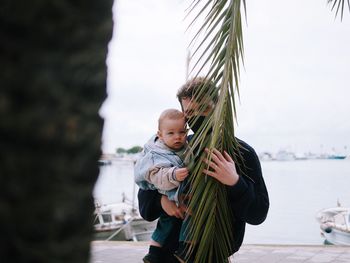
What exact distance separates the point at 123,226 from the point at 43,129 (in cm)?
2326

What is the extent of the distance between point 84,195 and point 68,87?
0.56ft

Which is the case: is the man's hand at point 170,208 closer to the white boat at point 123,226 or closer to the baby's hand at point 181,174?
the baby's hand at point 181,174

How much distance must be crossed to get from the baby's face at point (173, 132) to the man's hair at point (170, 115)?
2 centimetres

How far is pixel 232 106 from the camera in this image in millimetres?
2887

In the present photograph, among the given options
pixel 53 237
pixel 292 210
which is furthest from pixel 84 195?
pixel 292 210

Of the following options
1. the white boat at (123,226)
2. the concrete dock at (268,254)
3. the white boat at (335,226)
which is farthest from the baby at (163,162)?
the white boat at (123,226)

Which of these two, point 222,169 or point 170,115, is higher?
point 170,115

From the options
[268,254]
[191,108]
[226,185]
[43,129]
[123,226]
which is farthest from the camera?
[123,226]

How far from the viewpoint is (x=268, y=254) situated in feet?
25.0

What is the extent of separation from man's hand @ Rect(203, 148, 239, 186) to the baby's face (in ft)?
0.98

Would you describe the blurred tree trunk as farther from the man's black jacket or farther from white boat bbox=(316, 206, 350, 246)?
white boat bbox=(316, 206, 350, 246)

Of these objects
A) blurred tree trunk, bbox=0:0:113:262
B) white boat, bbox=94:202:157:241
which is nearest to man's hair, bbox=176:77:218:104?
blurred tree trunk, bbox=0:0:113:262

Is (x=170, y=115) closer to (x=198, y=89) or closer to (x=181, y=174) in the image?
(x=198, y=89)

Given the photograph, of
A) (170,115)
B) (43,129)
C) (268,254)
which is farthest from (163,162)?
(268,254)
